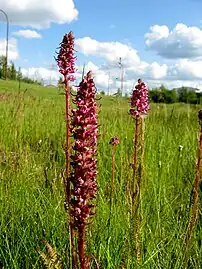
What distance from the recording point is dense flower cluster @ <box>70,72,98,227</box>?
1.31 meters

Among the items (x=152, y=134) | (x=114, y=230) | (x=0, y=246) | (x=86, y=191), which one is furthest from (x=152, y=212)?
(x=152, y=134)

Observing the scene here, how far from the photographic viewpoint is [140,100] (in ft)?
9.45

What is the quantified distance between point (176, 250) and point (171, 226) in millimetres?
503

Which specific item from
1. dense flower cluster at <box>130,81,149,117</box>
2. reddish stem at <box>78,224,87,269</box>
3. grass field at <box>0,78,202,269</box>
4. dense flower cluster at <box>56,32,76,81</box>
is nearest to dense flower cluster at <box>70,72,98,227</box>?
reddish stem at <box>78,224,87,269</box>

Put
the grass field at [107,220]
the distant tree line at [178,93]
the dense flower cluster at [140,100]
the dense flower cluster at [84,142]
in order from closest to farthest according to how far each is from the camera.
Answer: the dense flower cluster at [84,142] < the grass field at [107,220] < the dense flower cluster at [140,100] < the distant tree line at [178,93]

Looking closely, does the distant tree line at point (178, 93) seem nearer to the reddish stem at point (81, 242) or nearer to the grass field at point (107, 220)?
the grass field at point (107, 220)

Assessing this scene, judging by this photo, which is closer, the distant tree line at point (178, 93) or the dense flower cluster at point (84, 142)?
the dense flower cluster at point (84, 142)

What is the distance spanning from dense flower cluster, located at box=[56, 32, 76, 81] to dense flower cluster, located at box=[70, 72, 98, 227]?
902 millimetres

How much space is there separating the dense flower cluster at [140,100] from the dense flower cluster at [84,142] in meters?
1.50

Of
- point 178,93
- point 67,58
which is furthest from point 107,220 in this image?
point 178,93

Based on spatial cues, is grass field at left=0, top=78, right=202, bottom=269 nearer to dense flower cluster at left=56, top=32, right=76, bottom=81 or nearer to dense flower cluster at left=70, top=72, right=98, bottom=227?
dense flower cluster at left=56, top=32, right=76, bottom=81

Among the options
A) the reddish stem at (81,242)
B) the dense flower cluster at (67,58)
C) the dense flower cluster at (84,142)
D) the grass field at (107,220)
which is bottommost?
the grass field at (107,220)

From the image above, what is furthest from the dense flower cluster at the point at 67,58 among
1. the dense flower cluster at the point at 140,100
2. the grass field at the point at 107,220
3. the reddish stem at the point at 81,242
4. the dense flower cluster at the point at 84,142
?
the reddish stem at the point at 81,242

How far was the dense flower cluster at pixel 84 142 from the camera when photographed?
1.31 meters
